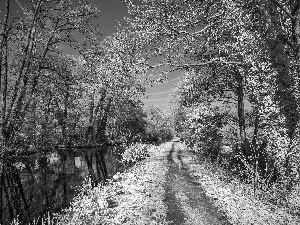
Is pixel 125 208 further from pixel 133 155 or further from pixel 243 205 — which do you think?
pixel 133 155

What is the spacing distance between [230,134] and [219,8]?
7339mm

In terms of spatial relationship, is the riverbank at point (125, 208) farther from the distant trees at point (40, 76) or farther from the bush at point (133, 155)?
the bush at point (133, 155)

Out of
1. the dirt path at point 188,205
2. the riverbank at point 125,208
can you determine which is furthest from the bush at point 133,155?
the riverbank at point 125,208

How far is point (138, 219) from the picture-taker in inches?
268

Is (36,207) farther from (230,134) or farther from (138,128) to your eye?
(138,128)

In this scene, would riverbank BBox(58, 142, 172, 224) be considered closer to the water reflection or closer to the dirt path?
the dirt path

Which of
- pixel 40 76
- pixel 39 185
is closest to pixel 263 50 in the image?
pixel 40 76

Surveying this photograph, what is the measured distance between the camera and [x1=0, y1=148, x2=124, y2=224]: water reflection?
13.6m

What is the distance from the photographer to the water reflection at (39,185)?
44.7ft

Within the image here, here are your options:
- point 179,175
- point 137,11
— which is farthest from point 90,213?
point 137,11

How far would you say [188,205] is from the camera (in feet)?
26.5

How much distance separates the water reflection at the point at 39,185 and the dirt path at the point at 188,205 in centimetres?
390

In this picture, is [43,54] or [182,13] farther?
[43,54]

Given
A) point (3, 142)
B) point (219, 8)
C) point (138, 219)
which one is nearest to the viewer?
point (138, 219)
